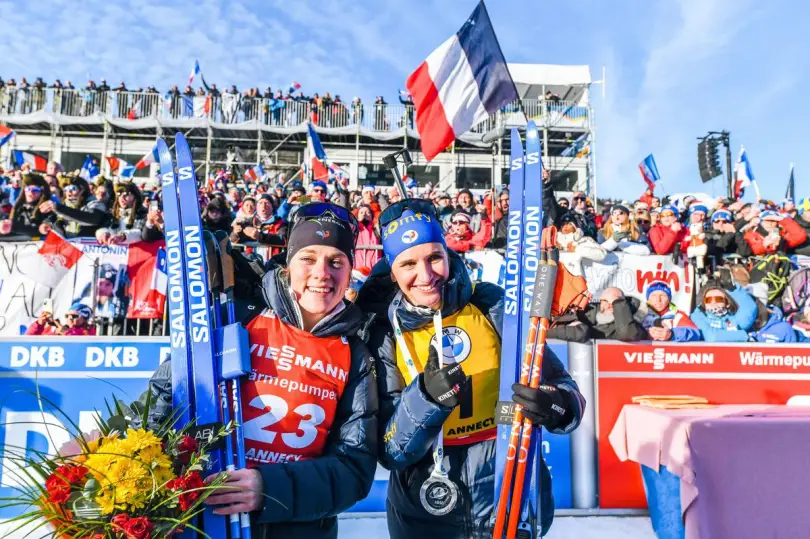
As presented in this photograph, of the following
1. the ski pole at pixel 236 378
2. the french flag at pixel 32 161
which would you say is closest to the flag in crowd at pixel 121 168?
the french flag at pixel 32 161

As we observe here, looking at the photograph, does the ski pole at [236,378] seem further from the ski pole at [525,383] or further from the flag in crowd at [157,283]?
the flag in crowd at [157,283]

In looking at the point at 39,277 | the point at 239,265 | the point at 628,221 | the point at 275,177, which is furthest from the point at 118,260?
the point at 275,177

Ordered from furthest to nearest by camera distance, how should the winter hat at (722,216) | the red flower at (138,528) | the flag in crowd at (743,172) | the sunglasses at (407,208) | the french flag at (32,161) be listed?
1. the flag in crowd at (743,172)
2. the french flag at (32,161)
3. the winter hat at (722,216)
4. the sunglasses at (407,208)
5. the red flower at (138,528)

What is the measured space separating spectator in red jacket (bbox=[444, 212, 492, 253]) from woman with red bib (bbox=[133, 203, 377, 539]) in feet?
16.2

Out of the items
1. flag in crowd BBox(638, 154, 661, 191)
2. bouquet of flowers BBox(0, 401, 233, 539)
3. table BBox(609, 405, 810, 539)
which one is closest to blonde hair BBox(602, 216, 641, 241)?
table BBox(609, 405, 810, 539)

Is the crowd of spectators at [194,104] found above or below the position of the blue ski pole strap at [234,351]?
above

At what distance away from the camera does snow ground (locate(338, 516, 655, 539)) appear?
427 cm

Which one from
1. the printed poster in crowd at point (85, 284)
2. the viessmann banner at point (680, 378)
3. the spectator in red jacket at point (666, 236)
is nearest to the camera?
the viessmann banner at point (680, 378)

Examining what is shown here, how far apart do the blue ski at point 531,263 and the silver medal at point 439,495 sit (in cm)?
29

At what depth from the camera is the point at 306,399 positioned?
6.48ft

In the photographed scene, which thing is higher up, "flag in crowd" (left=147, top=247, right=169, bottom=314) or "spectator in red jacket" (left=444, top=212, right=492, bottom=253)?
"spectator in red jacket" (left=444, top=212, right=492, bottom=253)

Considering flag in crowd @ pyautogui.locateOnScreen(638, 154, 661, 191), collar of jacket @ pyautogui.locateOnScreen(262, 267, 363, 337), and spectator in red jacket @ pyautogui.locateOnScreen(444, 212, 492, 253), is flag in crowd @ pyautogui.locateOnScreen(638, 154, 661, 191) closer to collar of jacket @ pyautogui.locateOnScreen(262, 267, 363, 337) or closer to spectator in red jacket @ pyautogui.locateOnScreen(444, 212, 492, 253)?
spectator in red jacket @ pyautogui.locateOnScreen(444, 212, 492, 253)

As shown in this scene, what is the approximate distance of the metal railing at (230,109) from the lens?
2245 centimetres

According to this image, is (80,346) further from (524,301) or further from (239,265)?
(524,301)
